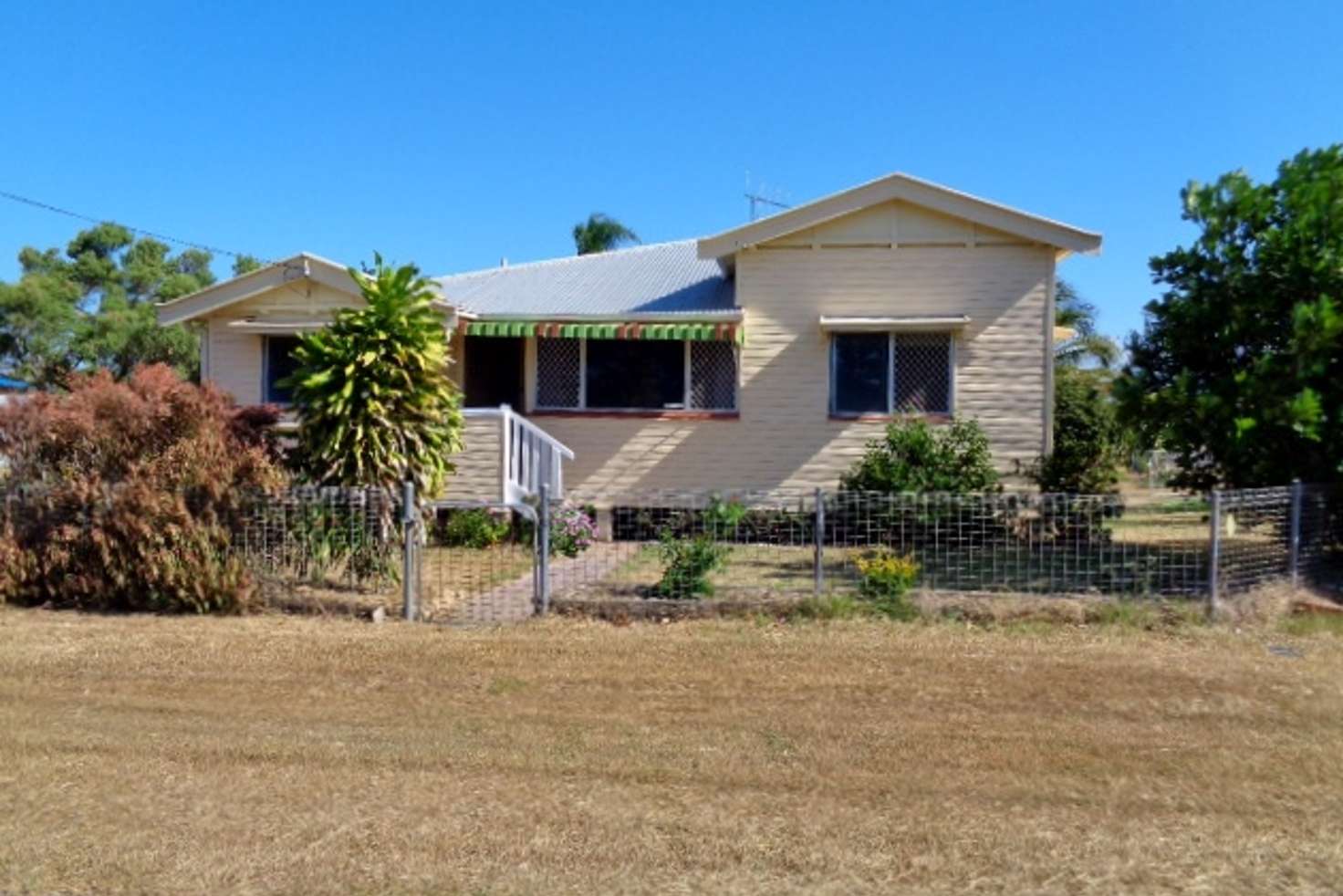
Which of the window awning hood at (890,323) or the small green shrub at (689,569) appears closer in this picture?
the small green shrub at (689,569)

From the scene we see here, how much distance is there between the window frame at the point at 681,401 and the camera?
13.5 meters

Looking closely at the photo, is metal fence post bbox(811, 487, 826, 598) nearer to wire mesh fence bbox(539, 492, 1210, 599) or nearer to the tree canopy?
wire mesh fence bbox(539, 492, 1210, 599)

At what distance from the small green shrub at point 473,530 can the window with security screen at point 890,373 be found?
178 inches

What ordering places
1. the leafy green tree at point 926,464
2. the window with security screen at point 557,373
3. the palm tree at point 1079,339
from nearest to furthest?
the leafy green tree at point 926,464 < the window with security screen at point 557,373 < the palm tree at point 1079,339

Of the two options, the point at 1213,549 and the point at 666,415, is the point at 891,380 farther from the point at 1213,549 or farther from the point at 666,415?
the point at 1213,549

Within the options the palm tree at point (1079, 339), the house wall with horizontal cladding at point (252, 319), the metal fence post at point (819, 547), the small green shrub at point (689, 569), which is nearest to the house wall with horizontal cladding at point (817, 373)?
the house wall with horizontal cladding at point (252, 319)

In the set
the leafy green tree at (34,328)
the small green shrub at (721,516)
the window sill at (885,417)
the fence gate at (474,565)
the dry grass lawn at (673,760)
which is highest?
the leafy green tree at (34,328)

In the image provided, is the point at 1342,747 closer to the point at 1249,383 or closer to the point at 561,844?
the point at 561,844

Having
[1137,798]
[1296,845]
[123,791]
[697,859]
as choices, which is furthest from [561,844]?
[1296,845]

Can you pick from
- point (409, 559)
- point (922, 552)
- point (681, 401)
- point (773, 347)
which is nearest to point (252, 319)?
point (681, 401)

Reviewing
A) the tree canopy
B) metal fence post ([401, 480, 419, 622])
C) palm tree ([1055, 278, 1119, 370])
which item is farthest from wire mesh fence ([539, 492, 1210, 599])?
the tree canopy

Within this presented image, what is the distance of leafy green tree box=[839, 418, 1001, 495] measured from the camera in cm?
1179

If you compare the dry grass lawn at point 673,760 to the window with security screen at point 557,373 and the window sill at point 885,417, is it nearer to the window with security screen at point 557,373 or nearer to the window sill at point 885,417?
the window sill at point 885,417

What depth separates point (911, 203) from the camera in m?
13.0
